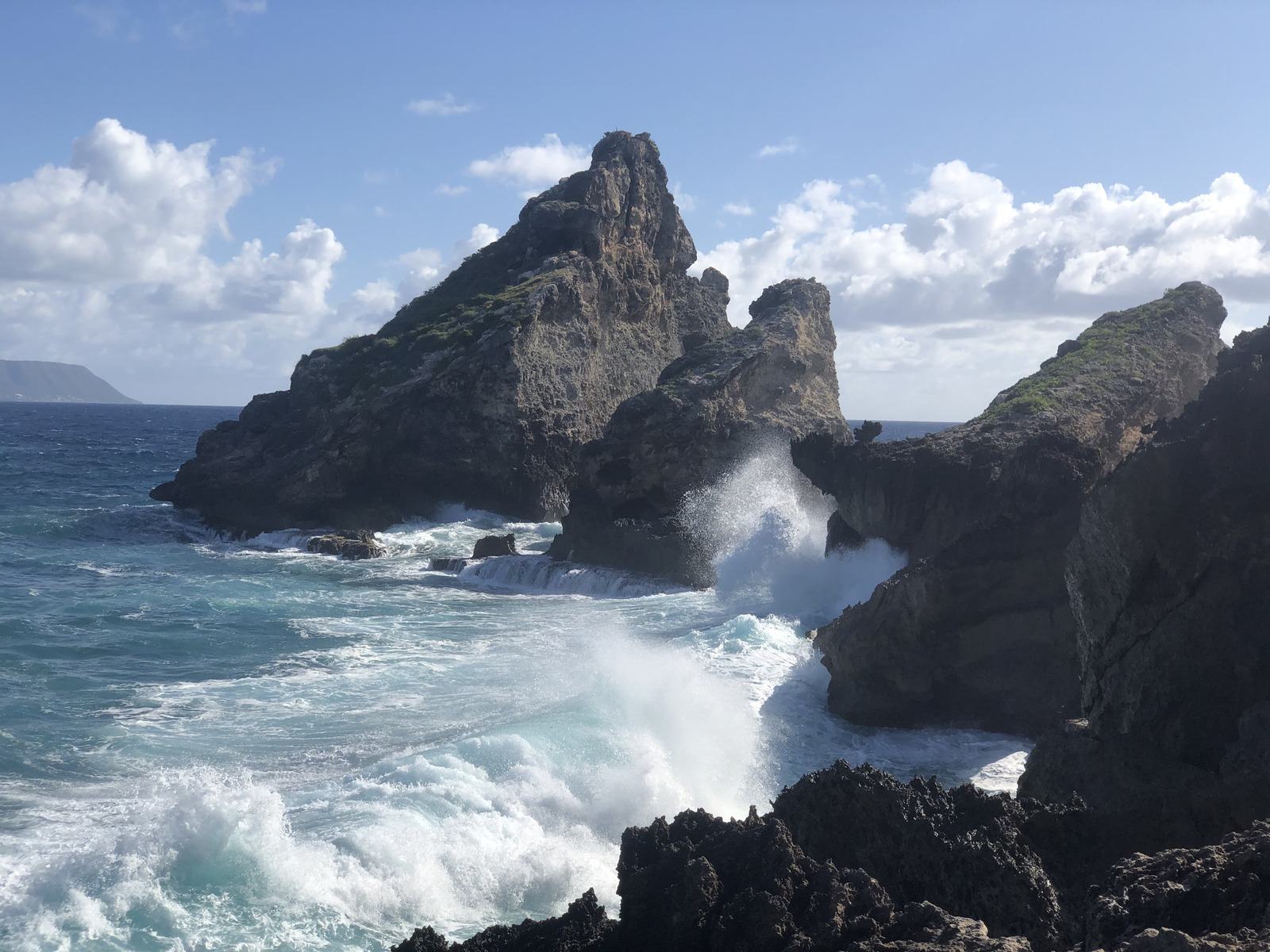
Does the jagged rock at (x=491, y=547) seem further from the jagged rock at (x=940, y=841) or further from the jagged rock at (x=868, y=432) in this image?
the jagged rock at (x=940, y=841)

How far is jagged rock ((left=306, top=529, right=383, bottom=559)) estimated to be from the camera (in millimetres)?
35281

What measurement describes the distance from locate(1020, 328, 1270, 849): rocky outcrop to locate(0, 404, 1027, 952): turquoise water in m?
3.26

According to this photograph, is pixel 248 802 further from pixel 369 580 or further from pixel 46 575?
pixel 46 575

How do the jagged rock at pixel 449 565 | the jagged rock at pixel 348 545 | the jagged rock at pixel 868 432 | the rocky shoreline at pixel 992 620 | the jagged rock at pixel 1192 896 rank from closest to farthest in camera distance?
1. the jagged rock at pixel 1192 896
2. the rocky shoreline at pixel 992 620
3. the jagged rock at pixel 868 432
4. the jagged rock at pixel 449 565
5. the jagged rock at pixel 348 545

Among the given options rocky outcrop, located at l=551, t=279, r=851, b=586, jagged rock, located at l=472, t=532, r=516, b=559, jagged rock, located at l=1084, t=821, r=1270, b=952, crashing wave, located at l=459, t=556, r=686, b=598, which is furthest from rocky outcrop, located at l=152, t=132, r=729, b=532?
jagged rock, located at l=1084, t=821, r=1270, b=952

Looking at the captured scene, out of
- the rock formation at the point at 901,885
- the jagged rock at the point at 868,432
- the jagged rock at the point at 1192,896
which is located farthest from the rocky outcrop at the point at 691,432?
the jagged rock at the point at 1192,896

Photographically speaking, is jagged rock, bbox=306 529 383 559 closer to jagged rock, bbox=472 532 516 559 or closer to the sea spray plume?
jagged rock, bbox=472 532 516 559

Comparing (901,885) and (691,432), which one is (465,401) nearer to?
(691,432)

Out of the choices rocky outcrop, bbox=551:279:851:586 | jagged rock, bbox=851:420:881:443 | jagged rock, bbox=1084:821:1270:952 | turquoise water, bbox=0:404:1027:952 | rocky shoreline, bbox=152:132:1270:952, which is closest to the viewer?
jagged rock, bbox=1084:821:1270:952

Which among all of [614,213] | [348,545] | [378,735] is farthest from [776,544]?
[614,213]

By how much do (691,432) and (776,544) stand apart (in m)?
8.03

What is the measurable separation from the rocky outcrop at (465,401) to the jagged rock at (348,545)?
3.13 meters

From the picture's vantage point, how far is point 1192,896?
5441 millimetres

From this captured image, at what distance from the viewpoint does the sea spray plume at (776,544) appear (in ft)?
81.5
